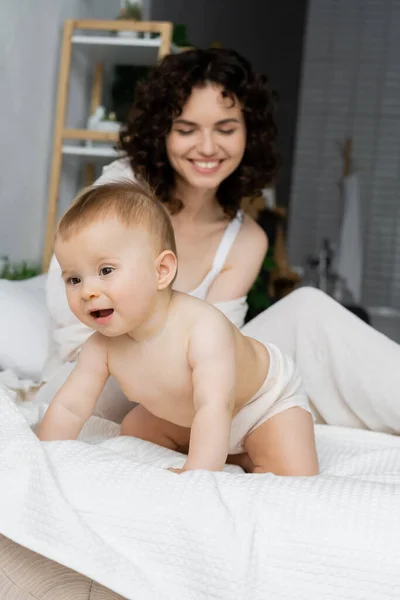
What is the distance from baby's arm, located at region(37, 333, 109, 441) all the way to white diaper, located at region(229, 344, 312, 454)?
231 mm

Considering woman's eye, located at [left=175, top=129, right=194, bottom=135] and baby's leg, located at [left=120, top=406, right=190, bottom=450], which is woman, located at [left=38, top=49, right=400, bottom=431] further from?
baby's leg, located at [left=120, top=406, right=190, bottom=450]

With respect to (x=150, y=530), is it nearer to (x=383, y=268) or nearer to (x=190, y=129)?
(x=190, y=129)

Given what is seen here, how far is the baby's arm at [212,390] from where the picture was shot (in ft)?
3.39

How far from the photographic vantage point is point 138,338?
3.75 feet

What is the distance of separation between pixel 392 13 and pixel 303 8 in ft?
2.47

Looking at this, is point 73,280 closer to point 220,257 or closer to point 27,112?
point 220,257

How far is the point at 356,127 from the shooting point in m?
6.52

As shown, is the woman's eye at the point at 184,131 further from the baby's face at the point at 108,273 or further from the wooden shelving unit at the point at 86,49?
the wooden shelving unit at the point at 86,49

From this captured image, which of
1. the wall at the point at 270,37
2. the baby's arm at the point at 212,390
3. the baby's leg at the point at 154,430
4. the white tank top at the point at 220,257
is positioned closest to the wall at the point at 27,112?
the white tank top at the point at 220,257

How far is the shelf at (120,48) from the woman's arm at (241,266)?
5.15 ft

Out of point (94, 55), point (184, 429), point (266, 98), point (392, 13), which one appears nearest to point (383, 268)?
point (392, 13)

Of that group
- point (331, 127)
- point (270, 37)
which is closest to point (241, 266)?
point (270, 37)

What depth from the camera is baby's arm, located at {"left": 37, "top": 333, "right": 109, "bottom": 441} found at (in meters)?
1.13

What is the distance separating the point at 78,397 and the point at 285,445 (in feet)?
1.06
